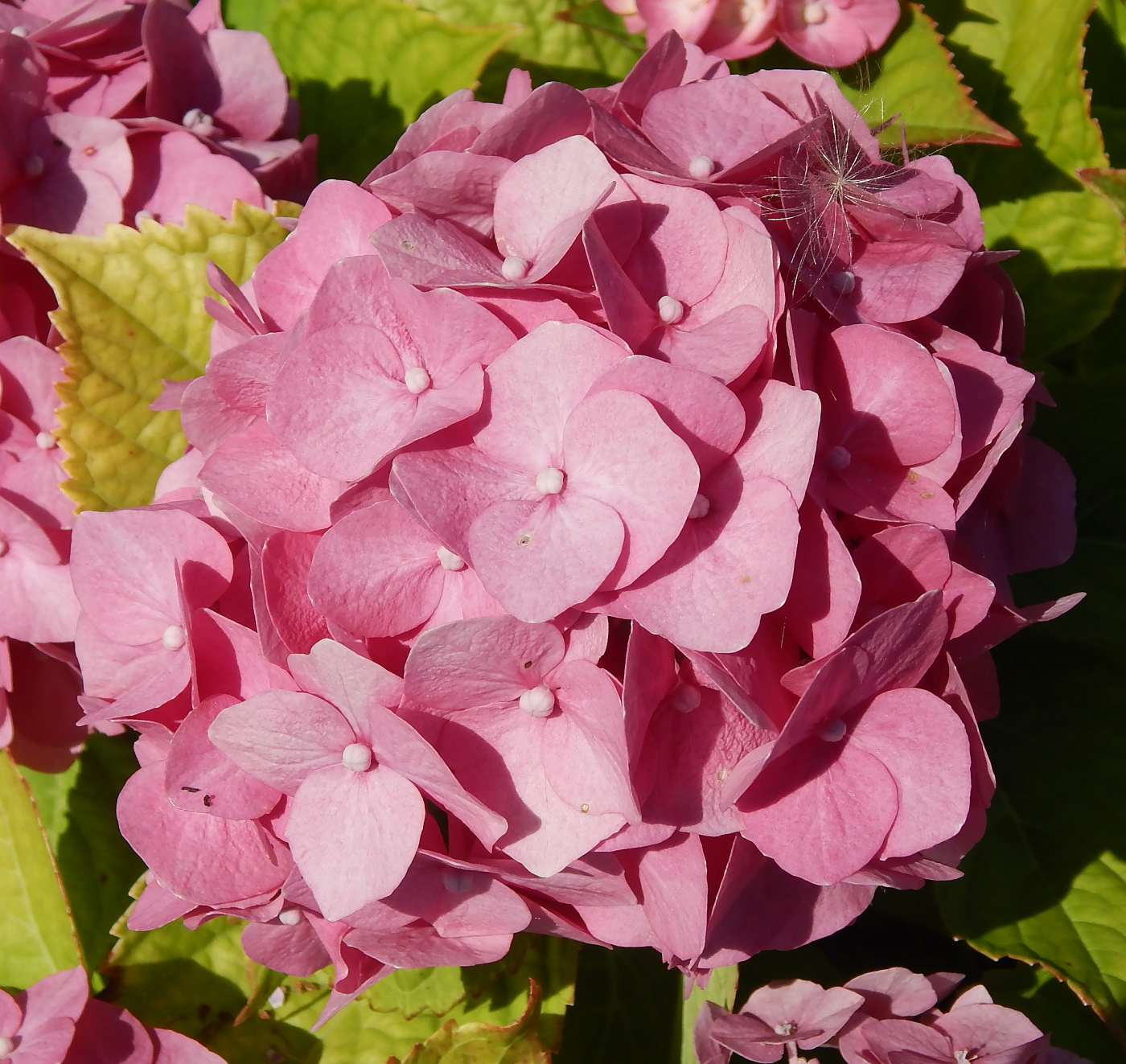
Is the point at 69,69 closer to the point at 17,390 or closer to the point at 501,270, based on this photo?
the point at 17,390

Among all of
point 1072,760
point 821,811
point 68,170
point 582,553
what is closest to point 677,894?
point 821,811

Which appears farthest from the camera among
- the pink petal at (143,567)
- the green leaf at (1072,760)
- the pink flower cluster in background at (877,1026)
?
the green leaf at (1072,760)

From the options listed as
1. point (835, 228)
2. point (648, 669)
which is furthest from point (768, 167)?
point (648, 669)

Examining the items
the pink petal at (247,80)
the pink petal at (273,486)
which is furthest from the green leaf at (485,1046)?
the pink petal at (247,80)

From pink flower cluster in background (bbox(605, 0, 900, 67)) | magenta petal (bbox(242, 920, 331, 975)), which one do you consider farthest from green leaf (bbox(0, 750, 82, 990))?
pink flower cluster in background (bbox(605, 0, 900, 67))

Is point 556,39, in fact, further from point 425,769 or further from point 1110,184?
point 425,769

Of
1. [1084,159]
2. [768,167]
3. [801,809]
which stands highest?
[768,167]

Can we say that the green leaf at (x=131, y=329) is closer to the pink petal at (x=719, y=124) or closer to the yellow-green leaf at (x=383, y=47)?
the yellow-green leaf at (x=383, y=47)
